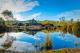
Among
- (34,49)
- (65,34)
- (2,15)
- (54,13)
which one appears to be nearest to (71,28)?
(65,34)

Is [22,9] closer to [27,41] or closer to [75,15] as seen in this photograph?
[27,41]

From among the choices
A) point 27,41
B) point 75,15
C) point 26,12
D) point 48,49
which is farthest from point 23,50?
point 75,15

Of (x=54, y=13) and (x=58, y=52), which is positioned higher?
(x=54, y=13)

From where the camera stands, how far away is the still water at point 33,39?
2783 millimetres

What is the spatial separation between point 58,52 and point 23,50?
45 centimetres

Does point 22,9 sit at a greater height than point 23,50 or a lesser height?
greater

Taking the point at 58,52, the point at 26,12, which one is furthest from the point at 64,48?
the point at 26,12

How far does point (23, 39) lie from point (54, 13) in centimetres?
52

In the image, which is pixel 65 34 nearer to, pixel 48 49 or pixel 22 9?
pixel 48 49

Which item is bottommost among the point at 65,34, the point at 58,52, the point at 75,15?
the point at 58,52

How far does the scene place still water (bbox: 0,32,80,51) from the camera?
2.78m

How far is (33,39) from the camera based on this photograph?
2.83m

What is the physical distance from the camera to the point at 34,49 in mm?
2818

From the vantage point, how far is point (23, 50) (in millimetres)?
2822
